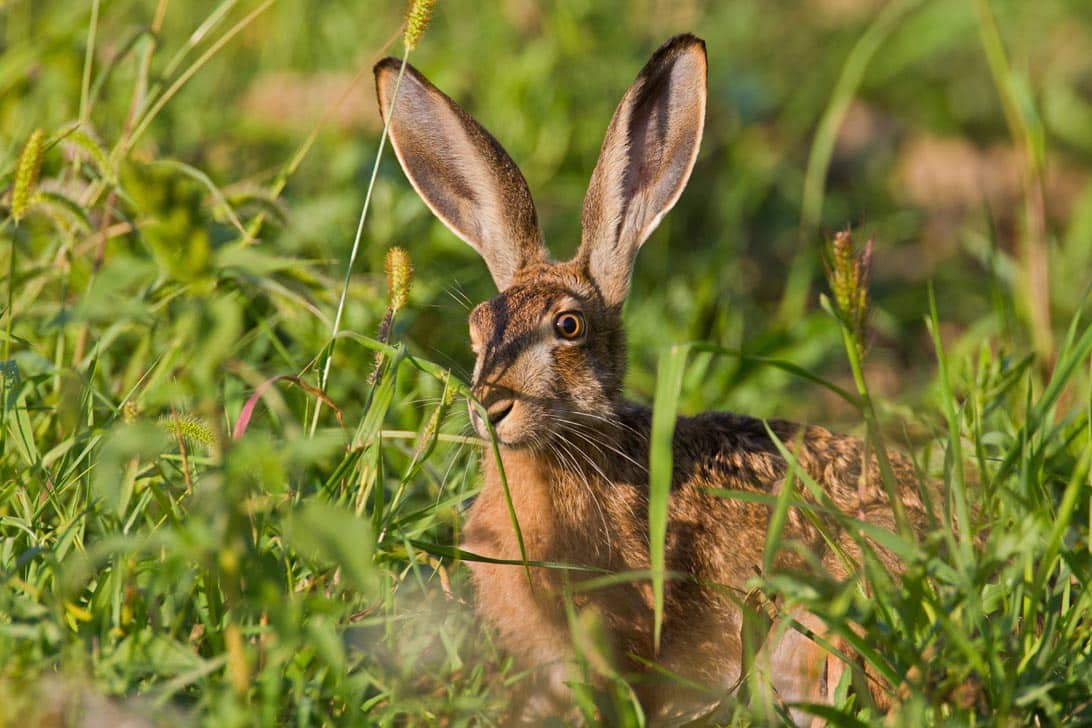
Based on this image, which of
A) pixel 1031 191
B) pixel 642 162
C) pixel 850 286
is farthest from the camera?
pixel 1031 191

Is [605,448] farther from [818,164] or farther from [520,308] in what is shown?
[818,164]

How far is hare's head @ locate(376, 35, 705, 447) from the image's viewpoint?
357 cm

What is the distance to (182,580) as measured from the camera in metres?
2.57

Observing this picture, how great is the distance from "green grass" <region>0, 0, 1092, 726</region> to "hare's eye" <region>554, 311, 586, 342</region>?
0.85 ft

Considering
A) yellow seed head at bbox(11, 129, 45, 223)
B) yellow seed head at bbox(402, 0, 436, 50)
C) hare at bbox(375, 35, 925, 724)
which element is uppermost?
yellow seed head at bbox(402, 0, 436, 50)

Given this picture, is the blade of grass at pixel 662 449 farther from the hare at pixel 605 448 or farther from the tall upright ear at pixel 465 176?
the tall upright ear at pixel 465 176

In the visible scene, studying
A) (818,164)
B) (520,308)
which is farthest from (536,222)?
(818,164)

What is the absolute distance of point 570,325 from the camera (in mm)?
3689

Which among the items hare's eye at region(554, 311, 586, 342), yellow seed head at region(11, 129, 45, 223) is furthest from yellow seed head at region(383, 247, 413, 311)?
yellow seed head at region(11, 129, 45, 223)

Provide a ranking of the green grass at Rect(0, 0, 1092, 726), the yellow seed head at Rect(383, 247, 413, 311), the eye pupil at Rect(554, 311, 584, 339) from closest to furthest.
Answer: the green grass at Rect(0, 0, 1092, 726) < the yellow seed head at Rect(383, 247, 413, 311) < the eye pupil at Rect(554, 311, 584, 339)

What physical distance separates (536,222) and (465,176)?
26 centimetres

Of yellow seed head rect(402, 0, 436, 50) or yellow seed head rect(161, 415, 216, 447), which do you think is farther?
yellow seed head rect(402, 0, 436, 50)

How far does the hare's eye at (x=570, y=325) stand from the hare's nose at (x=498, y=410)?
36 centimetres

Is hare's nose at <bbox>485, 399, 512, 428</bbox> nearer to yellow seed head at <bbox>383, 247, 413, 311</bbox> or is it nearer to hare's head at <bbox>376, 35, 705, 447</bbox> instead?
hare's head at <bbox>376, 35, 705, 447</bbox>
